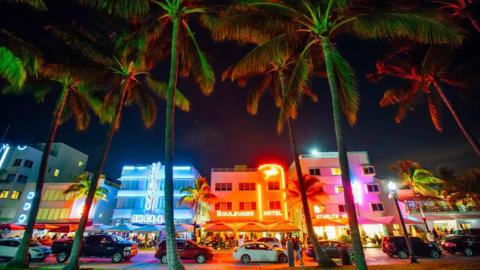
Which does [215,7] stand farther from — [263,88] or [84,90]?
[84,90]

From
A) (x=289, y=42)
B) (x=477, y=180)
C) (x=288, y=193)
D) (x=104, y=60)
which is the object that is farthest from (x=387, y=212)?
(x=104, y=60)

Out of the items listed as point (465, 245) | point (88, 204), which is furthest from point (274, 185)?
point (88, 204)

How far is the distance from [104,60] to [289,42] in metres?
11.0

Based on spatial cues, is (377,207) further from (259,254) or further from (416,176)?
(259,254)

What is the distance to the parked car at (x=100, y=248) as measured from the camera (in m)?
18.0

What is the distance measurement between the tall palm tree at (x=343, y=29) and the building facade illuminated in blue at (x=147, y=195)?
3518 centimetres

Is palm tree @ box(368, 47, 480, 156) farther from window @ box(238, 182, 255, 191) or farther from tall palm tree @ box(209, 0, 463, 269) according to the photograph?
window @ box(238, 182, 255, 191)

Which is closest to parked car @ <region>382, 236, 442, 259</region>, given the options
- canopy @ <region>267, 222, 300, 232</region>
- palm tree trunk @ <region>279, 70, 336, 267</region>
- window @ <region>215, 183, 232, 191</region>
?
palm tree trunk @ <region>279, 70, 336, 267</region>

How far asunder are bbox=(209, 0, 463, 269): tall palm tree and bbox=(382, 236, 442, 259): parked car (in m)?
13.8

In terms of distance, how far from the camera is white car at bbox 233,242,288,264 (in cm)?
1830

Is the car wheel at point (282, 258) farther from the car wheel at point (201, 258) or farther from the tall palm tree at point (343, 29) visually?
the tall palm tree at point (343, 29)

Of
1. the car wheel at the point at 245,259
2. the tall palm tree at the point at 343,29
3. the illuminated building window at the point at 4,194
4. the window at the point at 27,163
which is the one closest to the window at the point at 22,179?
the window at the point at 27,163

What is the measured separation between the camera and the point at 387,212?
1425 inches

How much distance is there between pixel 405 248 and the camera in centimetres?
1902
